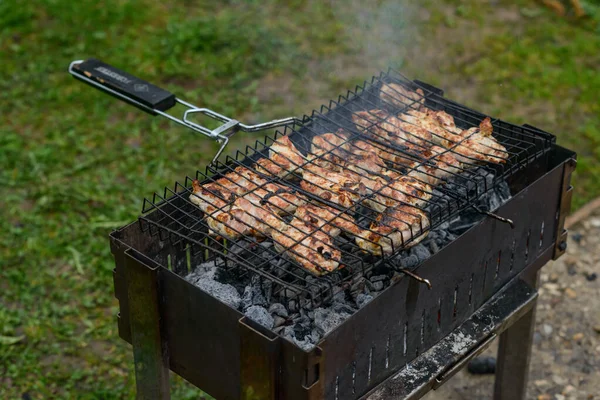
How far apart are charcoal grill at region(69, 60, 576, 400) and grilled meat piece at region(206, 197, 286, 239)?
0.04 meters

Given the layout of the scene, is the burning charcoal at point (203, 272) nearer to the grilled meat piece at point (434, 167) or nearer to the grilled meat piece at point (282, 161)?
the grilled meat piece at point (282, 161)

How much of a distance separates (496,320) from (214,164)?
4.54 ft

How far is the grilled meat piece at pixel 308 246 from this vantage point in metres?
2.79

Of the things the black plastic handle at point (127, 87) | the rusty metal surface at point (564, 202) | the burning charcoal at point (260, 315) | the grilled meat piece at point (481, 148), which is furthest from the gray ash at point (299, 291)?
the black plastic handle at point (127, 87)

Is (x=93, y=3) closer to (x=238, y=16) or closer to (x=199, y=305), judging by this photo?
(x=238, y=16)

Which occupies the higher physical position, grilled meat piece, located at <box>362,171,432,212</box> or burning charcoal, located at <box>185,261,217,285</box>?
grilled meat piece, located at <box>362,171,432,212</box>

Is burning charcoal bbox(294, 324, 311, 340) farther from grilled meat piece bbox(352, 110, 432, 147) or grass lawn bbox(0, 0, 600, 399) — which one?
grass lawn bbox(0, 0, 600, 399)

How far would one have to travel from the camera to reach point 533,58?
7.52 meters

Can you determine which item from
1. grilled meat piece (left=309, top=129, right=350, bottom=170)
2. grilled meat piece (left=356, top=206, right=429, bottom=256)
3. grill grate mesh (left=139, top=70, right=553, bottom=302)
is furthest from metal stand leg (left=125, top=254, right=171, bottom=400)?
grilled meat piece (left=309, top=129, right=350, bottom=170)

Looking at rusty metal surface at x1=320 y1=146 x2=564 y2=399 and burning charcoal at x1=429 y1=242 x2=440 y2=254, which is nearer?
rusty metal surface at x1=320 y1=146 x2=564 y2=399

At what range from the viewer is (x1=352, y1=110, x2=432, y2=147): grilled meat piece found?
3.52 meters

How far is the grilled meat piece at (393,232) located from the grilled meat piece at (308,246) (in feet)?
0.43

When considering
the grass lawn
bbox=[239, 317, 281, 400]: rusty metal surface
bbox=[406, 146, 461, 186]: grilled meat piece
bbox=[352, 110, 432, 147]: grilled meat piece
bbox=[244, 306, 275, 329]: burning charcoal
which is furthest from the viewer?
the grass lawn

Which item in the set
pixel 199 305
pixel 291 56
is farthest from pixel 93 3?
pixel 199 305
